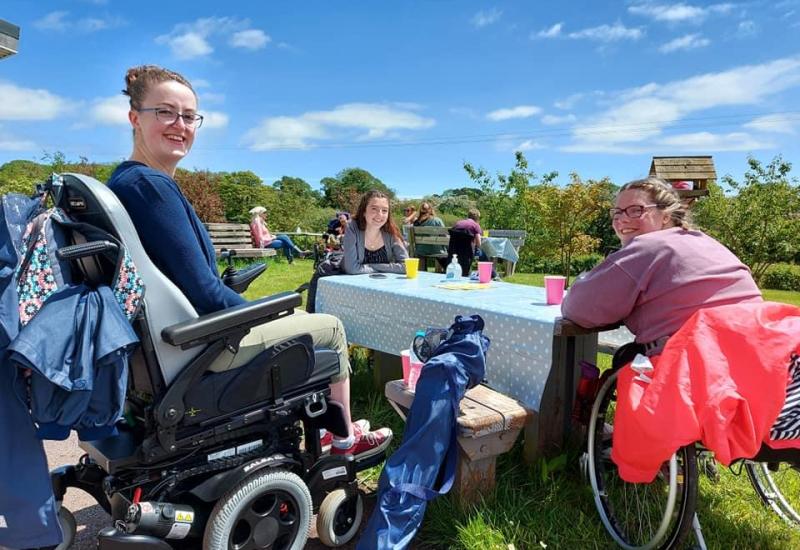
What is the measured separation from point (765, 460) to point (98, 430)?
2003mm

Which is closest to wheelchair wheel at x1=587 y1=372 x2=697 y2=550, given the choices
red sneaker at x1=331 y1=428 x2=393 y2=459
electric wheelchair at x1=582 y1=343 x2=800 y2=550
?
electric wheelchair at x1=582 y1=343 x2=800 y2=550

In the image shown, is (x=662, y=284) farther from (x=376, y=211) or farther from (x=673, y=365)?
(x=376, y=211)

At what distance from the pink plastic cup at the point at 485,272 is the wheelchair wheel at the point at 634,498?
1255mm

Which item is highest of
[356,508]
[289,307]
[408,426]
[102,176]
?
[102,176]

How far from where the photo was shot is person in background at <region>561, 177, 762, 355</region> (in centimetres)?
191

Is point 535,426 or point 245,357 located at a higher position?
point 245,357

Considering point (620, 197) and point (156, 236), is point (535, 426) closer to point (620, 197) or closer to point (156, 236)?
point (620, 197)

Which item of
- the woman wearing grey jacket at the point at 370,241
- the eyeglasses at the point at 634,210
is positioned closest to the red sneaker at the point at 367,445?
the eyeglasses at the point at 634,210

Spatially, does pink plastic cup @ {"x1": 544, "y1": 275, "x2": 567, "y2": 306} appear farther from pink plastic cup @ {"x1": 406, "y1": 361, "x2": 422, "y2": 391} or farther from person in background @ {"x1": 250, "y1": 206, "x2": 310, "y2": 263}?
person in background @ {"x1": 250, "y1": 206, "x2": 310, "y2": 263}

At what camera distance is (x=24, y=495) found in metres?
1.41

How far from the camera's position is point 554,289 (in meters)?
2.70

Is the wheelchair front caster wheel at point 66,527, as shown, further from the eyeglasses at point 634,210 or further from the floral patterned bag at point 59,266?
the eyeglasses at point 634,210

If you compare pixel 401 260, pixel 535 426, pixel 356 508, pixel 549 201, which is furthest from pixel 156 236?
pixel 549 201

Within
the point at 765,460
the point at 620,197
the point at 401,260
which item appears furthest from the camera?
the point at 401,260
